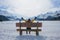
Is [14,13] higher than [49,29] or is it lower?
higher

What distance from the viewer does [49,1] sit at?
2.86 metres

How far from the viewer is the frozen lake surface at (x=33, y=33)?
8.96 feet

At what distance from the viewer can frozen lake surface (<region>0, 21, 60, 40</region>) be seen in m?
2.73

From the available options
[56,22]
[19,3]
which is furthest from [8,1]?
[56,22]

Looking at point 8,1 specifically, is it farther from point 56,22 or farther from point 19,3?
point 56,22

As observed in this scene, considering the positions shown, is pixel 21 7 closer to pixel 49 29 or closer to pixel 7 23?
pixel 7 23

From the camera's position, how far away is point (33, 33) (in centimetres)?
303

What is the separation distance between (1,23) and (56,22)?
954 mm

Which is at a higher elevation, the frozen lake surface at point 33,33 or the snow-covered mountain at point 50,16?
the snow-covered mountain at point 50,16

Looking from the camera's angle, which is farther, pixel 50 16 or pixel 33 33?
pixel 33 33

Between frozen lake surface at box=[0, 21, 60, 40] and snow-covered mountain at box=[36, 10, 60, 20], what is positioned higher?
snow-covered mountain at box=[36, 10, 60, 20]

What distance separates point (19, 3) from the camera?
2.84 metres

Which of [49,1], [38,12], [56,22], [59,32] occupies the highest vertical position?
[49,1]

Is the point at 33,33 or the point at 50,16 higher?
the point at 50,16
